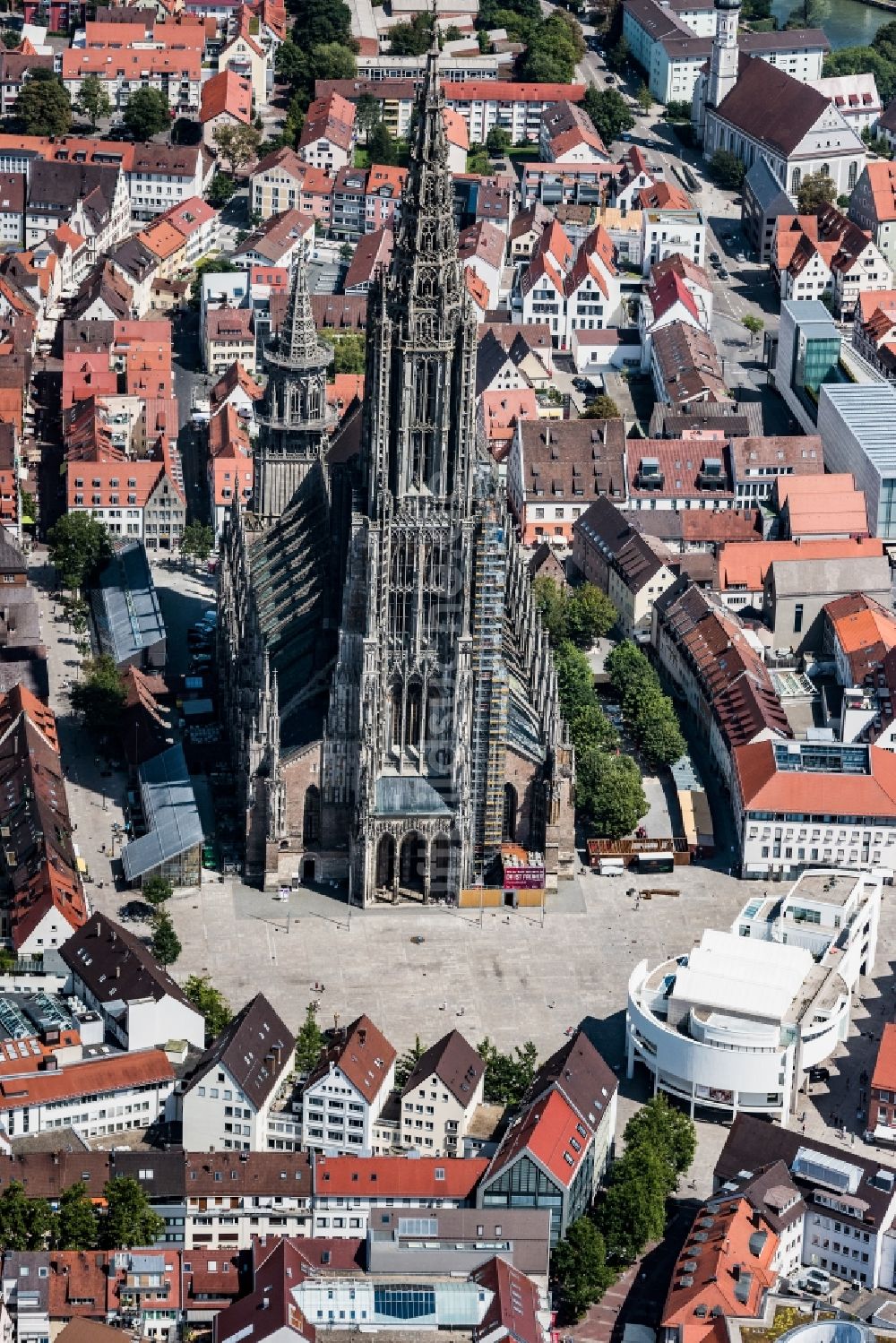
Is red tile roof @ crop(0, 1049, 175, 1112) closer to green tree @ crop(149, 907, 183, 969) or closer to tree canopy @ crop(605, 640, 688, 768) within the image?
green tree @ crop(149, 907, 183, 969)

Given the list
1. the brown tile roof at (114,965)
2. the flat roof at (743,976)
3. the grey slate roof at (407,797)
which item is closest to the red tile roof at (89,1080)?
the brown tile roof at (114,965)

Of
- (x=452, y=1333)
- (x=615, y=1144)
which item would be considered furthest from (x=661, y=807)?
(x=452, y=1333)

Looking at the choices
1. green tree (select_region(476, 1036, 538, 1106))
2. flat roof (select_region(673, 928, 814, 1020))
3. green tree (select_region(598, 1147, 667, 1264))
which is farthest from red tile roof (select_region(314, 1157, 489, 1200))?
flat roof (select_region(673, 928, 814, 1020))

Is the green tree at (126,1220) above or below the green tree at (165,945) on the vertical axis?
above

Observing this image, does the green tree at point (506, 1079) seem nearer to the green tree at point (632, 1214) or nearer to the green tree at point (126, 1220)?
the green tree at point (632, 1214)

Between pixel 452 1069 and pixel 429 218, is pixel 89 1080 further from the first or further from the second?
pixel 429 218

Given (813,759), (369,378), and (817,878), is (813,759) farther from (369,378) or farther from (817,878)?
(369,378)
